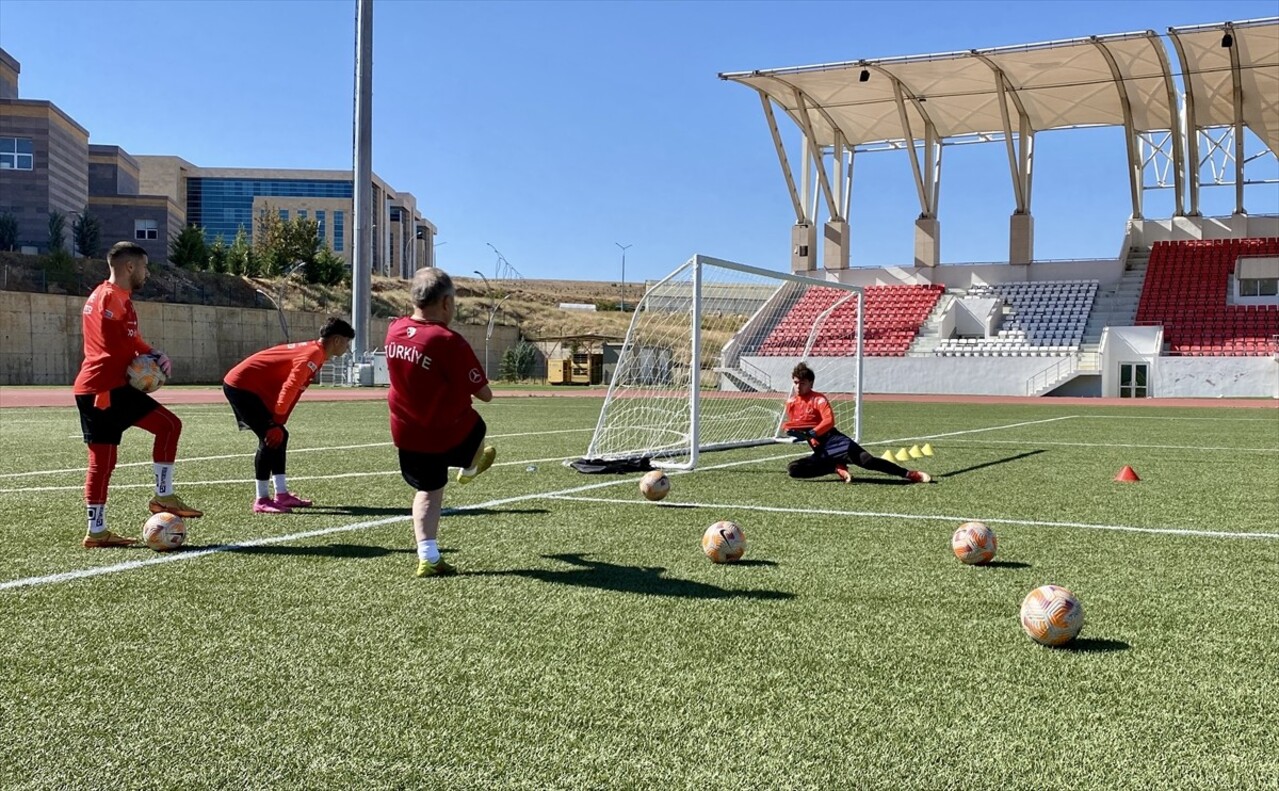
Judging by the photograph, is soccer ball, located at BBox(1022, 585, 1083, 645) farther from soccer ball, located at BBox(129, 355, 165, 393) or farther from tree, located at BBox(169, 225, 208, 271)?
tree, located at BBox(169, 225, 208, 271)

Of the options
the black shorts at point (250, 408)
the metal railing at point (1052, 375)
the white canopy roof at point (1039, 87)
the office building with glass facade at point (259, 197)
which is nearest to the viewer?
the black shorts at point (250, 408)

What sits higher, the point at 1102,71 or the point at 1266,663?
the point at 1102,71

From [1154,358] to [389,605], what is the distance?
119 feet

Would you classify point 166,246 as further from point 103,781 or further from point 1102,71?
point 103,781

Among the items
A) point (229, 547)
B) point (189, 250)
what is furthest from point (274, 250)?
point (229, 547)

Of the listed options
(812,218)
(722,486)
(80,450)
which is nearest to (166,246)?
(812,218)

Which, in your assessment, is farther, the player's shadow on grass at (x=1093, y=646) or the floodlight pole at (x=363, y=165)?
the floodlight pole at (x=363, y=165)

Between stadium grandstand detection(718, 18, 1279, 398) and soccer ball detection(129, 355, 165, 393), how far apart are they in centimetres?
2723

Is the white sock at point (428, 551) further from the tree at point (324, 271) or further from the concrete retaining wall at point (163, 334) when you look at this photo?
the tree at point (324, 271)

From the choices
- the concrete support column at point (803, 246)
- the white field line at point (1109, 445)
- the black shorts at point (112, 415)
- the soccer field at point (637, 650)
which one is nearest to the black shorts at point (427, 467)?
the soccer field at point (637, 650)

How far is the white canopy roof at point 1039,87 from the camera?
116 feet

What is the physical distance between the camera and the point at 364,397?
2861 cm

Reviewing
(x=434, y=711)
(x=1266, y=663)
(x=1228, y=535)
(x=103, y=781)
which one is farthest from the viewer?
(x=1228, y=535)

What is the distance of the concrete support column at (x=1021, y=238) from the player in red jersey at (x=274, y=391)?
1581 inches
